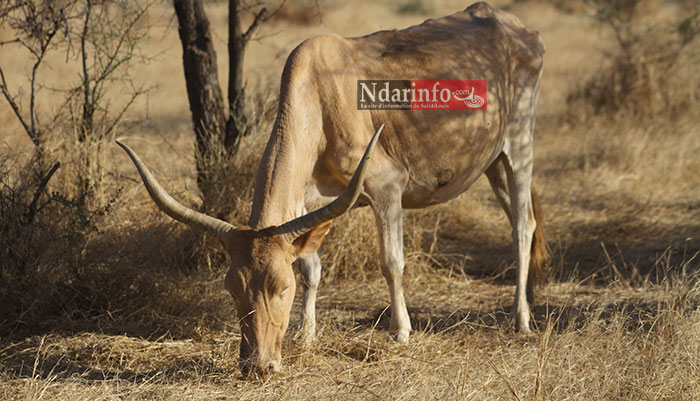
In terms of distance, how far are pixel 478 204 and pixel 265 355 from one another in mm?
4226

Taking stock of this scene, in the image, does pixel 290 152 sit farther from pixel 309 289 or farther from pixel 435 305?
pixel 435 305

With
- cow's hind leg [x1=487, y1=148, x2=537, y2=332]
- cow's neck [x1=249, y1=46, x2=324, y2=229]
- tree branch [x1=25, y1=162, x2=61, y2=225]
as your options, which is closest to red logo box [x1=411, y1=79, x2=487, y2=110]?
cow's hind leg [x1=487, y1=148, x2=537, y2=332]

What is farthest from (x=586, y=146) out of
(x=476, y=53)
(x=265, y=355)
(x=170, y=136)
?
(x=265, y=355)

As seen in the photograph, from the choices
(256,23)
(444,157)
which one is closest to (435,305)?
(444,157)

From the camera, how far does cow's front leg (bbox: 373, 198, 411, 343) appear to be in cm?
466

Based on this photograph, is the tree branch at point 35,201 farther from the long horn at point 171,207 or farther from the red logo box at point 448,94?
the red logo box at point 448,94

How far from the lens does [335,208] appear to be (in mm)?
3707

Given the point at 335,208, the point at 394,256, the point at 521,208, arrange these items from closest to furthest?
the point at 335,208, the point at 394,256, the point at 521,208

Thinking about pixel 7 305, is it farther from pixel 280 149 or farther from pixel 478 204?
pixel 478 204

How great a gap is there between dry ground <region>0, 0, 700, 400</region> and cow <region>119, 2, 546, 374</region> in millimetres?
329

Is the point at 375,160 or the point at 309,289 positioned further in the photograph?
the point at 309,289

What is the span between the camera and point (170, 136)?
8.91 m

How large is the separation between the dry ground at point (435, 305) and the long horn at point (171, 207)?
32.3 inches

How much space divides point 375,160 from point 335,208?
3.19 ft
